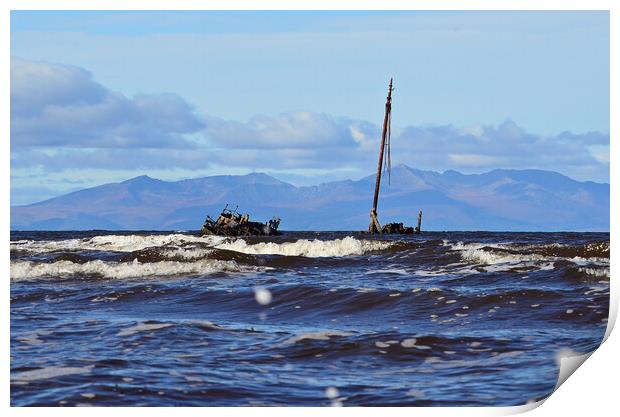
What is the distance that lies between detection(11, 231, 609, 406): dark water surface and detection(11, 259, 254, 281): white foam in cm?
5

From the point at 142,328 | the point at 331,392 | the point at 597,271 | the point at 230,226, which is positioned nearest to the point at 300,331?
the point at 142,328

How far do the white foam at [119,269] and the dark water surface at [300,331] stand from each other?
0.05 metres

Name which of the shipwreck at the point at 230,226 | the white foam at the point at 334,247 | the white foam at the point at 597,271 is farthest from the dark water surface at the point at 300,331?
the shipwreck at the point at 230,226

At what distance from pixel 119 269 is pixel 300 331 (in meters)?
11.2

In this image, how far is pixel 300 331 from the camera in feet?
43.3

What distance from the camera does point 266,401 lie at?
8898mm

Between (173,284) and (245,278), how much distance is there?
220 cm

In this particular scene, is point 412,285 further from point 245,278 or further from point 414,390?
point 414,390

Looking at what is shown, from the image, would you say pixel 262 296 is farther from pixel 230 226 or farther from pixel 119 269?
pixel 230 226

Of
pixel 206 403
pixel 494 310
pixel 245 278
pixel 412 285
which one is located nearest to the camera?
pixel 206 403
